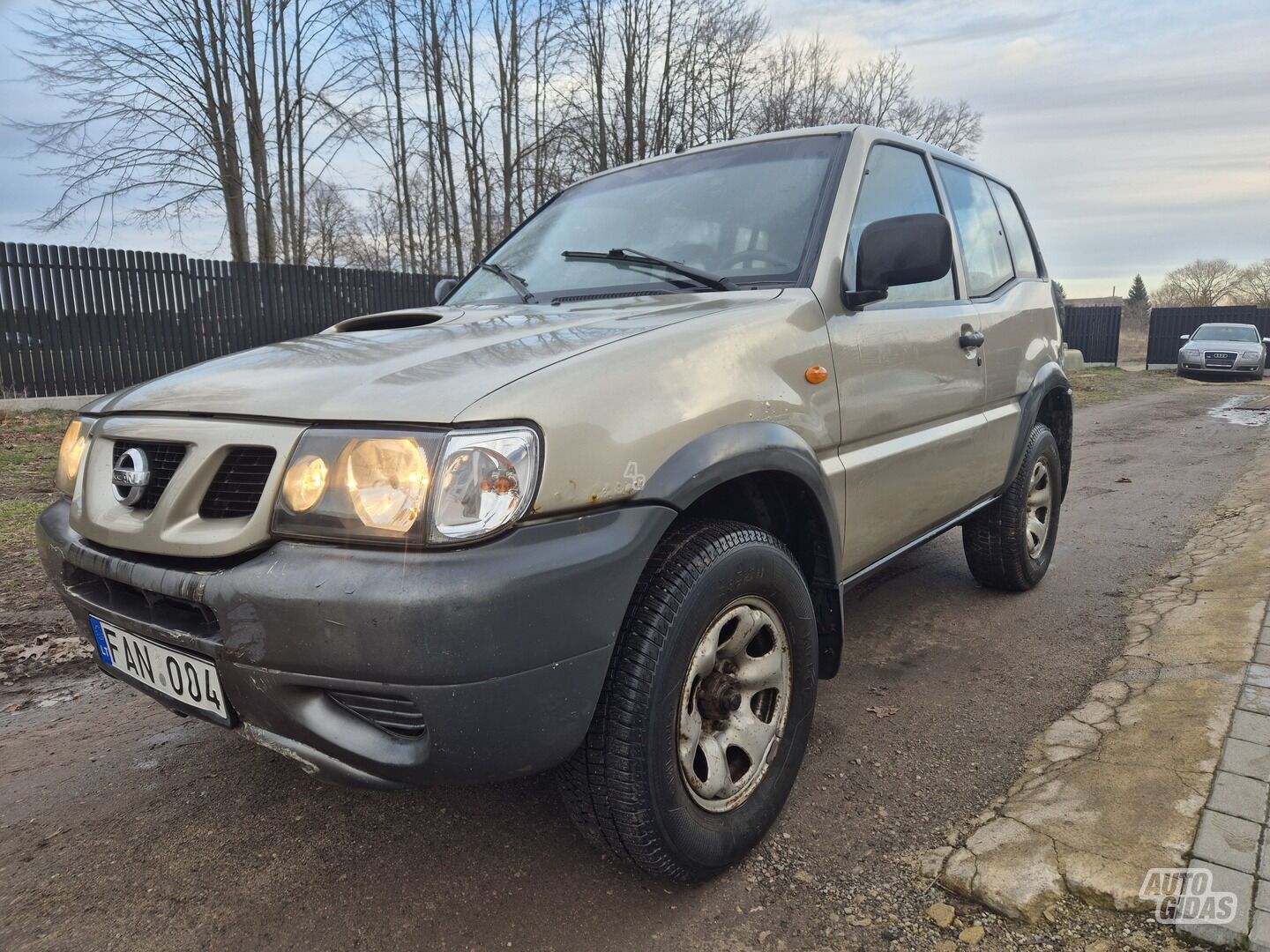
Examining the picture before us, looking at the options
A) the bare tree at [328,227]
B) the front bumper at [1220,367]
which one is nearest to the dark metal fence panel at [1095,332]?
the front bumper at [1220,367]

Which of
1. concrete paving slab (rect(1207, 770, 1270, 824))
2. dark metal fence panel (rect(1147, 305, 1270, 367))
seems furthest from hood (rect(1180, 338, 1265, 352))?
concrete paving slab (rect(1207, 770, 1270, 824))

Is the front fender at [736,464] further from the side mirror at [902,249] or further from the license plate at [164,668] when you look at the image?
the license plate at [164,668]

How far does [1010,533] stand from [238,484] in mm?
3370

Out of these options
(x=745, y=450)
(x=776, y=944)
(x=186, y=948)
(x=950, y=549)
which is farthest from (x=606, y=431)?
(x=950, y=549)

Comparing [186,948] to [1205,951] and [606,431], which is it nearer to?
[606,431]

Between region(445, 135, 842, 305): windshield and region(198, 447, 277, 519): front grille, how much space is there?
1229 mm

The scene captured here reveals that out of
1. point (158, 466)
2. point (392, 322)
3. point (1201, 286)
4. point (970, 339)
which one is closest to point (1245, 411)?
point (970, 339)

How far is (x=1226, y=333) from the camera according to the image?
65.3 ft

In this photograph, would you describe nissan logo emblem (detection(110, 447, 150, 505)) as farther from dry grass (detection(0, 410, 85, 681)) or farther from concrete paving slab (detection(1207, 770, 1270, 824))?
concrete paving slab (detection(1207, 770, 1270, 824))

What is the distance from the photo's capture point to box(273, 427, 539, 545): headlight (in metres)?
1.42

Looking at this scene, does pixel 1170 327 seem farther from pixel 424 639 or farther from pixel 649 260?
pixel 424 639

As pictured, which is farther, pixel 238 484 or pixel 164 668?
pixel 164 668

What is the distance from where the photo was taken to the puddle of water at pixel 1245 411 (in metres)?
11.1

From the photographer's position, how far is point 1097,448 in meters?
9.04
